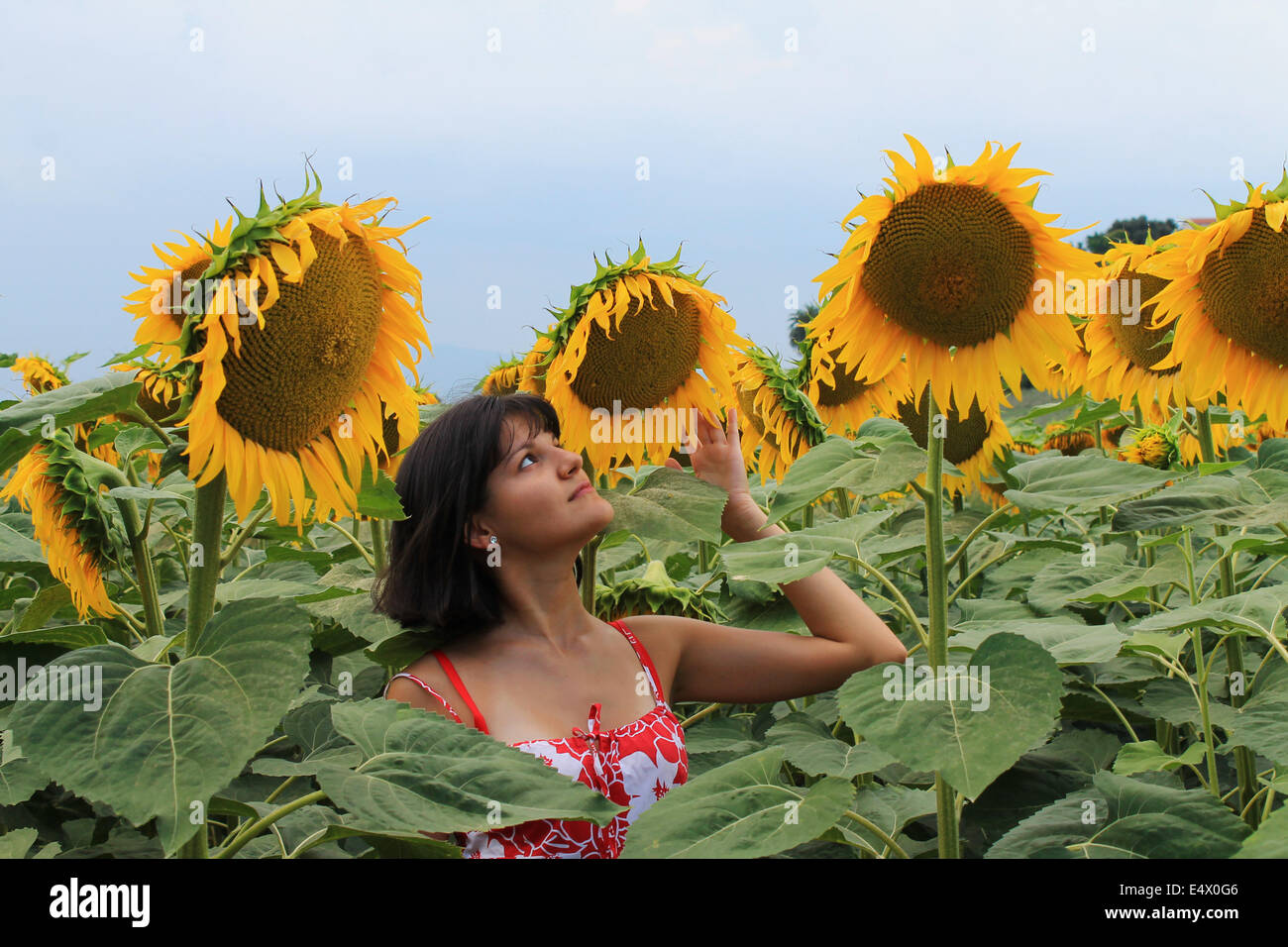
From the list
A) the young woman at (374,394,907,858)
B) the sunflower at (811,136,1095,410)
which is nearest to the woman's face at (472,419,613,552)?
the young woman at (374,394,907,858)

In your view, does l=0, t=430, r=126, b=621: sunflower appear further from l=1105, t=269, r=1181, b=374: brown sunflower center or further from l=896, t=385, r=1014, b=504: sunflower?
l=1105, t=269, r=1181, b=374: brown sunflower center

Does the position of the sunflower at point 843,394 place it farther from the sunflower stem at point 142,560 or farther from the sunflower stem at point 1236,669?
the sunflower stem at point 142,560

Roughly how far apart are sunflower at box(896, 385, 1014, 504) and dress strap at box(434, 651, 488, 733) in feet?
7.36

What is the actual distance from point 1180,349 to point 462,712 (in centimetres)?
227

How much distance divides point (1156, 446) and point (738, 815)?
3.84m

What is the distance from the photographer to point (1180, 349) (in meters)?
3.27

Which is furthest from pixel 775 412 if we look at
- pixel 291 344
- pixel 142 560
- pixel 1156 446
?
pixel 291 344

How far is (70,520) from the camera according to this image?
269 centimetres

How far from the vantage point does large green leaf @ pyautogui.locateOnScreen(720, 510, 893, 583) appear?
2.31 meters

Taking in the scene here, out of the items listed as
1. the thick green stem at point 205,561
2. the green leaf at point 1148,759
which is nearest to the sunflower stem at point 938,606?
the green leaf at point 1148,759
